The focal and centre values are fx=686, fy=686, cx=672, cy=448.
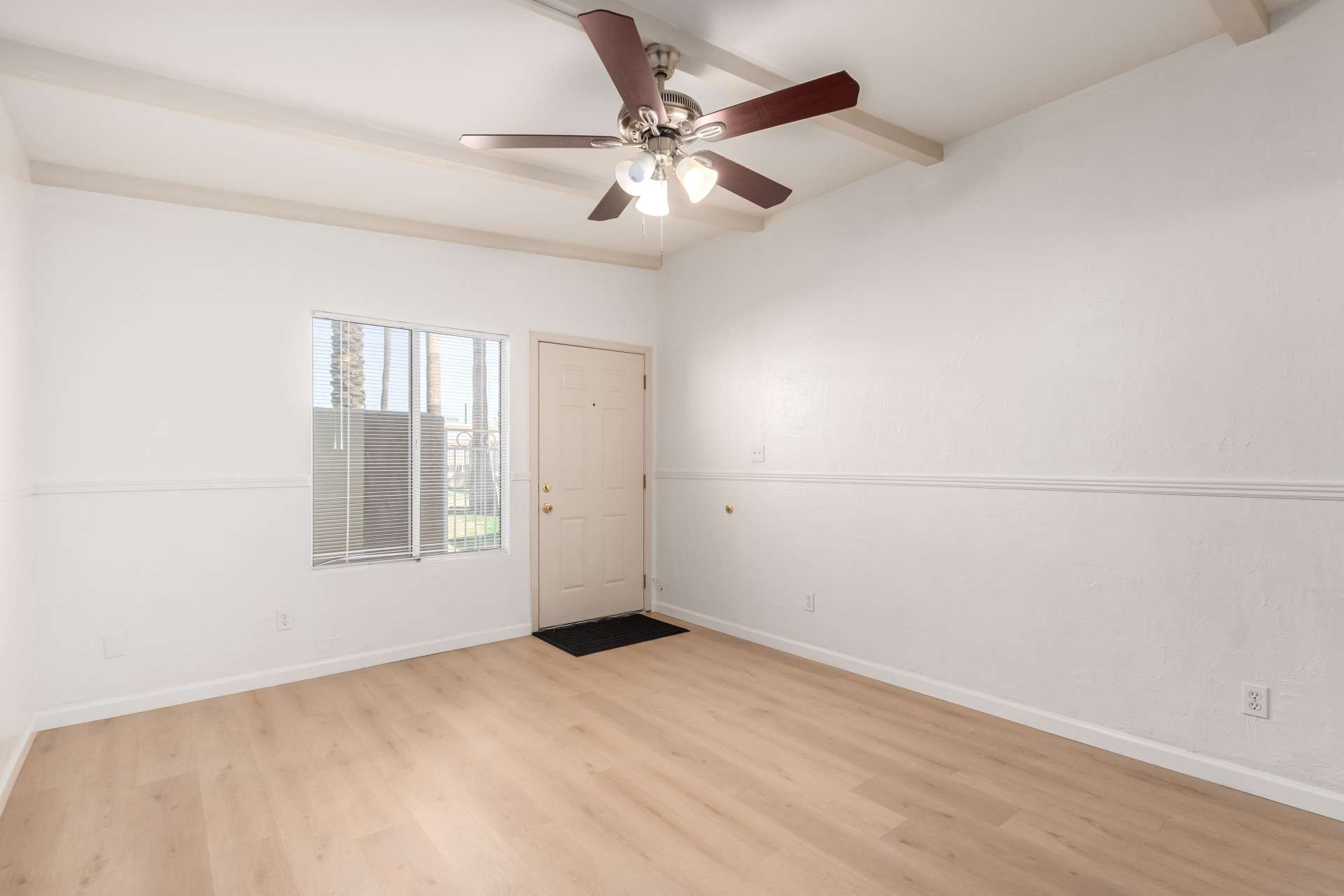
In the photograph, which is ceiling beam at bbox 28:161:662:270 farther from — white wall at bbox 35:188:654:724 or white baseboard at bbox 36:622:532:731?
white baseboard at bbox 36:622:532:731

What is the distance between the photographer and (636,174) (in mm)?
2299

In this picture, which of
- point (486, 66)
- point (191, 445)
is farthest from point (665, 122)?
point (191, 445)

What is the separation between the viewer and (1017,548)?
3.08 m

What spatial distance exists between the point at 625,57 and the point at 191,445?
3.06 metres

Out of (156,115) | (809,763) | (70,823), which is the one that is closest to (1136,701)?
(809,763)

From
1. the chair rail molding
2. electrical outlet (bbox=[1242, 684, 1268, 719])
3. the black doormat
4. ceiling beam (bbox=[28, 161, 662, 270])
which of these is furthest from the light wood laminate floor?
ceiling beam (bbox=[28, 161, 662, 270])

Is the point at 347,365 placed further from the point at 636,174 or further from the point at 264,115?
the point at 636,174

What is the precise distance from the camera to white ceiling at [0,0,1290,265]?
2.29m

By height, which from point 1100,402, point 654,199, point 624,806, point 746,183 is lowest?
point 624,806

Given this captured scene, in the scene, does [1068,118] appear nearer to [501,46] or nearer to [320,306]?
[501,46]

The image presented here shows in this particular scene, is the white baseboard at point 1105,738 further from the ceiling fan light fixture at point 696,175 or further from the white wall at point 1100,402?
the ceiling fan light fixture at point 696,175

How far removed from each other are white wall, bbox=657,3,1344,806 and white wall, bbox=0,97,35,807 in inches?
141

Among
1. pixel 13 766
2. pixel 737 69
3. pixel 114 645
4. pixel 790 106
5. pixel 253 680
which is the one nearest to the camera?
pixel 790 106

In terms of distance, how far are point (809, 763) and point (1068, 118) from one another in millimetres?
2875
